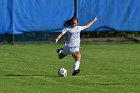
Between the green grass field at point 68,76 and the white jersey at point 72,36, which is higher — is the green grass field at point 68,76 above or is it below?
Answer: below

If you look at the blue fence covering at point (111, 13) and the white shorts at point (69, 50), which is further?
the blue fence covering at point (111, 13)

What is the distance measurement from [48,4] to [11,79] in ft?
54.0

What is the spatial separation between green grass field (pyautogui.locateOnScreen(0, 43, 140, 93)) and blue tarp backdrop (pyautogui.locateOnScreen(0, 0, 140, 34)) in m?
7.53

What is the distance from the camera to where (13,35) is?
3055 cm

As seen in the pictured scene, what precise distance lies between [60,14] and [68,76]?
15.7 meters

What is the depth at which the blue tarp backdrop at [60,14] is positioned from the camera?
30.1m

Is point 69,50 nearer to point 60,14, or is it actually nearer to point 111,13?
Result: point 60,14

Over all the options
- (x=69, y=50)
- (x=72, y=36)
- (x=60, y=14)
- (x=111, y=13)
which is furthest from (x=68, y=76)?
(x=111, y=13)

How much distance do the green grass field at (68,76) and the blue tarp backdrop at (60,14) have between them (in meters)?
7.53

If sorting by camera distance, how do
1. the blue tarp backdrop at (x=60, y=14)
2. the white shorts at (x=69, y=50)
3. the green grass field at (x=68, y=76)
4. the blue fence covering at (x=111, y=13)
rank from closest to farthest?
1. the green grass field at (x=68, y=76)
2. the white shorts at (x=69, y=50)
3. the blue tarp backdrop at (x=60, y=14)
4. the blue fence covering at (x=111, y=13)

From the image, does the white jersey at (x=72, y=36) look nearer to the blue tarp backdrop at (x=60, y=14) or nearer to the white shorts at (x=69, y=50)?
the white shorts at (x=69, y=50)

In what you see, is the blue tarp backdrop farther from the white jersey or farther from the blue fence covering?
the white jersey

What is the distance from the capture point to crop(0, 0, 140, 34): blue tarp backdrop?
30.1 meters

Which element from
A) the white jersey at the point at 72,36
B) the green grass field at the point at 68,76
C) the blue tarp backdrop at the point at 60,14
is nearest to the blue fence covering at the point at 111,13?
the blue tarp backdrop at the point at 60,14
